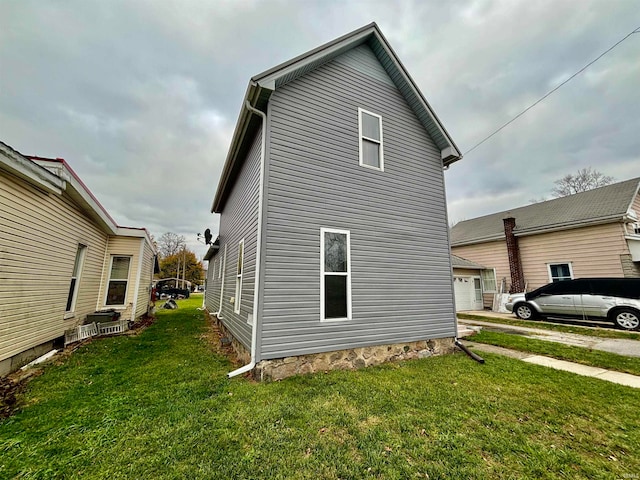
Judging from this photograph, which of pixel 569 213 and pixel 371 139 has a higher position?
pixel 569 213

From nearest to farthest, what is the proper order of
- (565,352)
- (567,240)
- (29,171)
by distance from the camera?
(29,171) < (565,352) < (567,240)

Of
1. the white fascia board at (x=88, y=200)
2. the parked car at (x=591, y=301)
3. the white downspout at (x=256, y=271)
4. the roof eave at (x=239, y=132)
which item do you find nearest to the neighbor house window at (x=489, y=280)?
the parked car at (x=591, y=301)

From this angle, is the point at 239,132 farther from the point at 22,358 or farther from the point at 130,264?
the point at 130,264

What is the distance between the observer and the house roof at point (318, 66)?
479cm

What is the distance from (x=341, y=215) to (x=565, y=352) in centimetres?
644

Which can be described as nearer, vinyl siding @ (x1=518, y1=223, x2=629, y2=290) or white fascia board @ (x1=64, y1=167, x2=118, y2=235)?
white fascia board @ (x1=64, y1=167, x2=118, y2=235)

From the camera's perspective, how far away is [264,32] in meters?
7.59

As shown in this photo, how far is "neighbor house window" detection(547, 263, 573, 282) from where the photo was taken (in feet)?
42.1

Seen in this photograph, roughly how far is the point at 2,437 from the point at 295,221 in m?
4.45

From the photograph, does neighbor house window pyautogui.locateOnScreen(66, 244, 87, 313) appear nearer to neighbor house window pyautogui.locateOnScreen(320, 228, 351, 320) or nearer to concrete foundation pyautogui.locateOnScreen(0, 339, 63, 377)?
concrete foundation pyautogui.locateOnScreen(0, 339, 63, 377)

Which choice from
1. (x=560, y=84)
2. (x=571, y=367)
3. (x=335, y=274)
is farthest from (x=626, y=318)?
(x=335, y=274)

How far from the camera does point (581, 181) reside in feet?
75.5

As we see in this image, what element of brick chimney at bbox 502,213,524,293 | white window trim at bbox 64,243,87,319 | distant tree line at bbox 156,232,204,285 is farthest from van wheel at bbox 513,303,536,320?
distant tree line at bbox 156,232,204,285

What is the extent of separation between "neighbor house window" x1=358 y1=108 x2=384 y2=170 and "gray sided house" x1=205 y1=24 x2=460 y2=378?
30 mm
